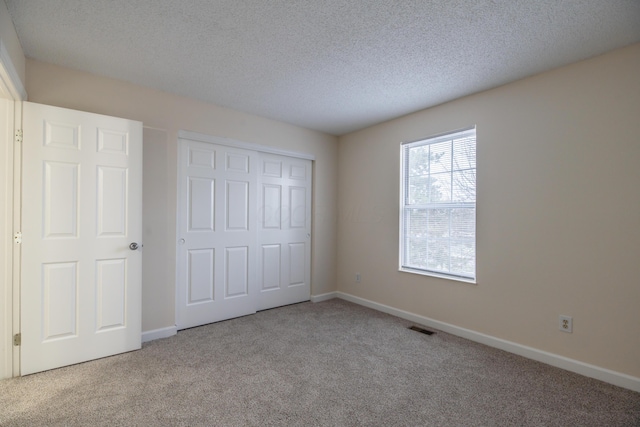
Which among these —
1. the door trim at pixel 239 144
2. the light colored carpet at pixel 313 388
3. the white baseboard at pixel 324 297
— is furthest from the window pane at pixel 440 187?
the white baseboard at pixel 324 297

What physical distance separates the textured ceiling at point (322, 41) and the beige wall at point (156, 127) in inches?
5.2

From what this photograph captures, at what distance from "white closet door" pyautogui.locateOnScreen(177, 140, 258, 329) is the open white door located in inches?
22.5

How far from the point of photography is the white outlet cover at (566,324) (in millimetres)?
2453

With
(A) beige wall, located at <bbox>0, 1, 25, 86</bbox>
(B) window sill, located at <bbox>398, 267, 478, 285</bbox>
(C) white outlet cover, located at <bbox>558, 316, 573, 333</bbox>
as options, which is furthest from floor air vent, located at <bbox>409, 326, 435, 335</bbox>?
(A) beige wall, located at <bbox>0, 1, 25, 86</bbox>

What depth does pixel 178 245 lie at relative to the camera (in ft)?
10.6

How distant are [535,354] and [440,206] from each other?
1599 mm

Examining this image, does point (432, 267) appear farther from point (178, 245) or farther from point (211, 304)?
point (178, 245)

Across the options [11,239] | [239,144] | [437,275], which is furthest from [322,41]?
[11,239]

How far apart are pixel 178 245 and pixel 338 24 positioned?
2.60 meters

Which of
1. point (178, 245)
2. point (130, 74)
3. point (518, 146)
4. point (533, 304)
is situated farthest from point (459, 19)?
point (178, 245)

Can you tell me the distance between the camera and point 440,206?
11.1ft

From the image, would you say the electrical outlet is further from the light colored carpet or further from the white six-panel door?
the white six-panel door

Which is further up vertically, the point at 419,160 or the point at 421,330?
the point at 419,160

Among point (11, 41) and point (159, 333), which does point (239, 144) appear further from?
point (159, 333)
